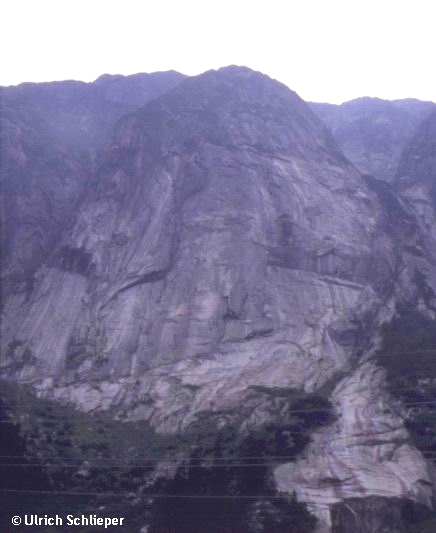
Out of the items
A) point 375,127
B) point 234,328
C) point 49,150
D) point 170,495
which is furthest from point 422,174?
point 170,495

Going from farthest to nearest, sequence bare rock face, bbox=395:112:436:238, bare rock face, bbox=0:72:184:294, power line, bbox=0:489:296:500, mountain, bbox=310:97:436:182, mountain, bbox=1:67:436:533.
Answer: mountain, bbox=310:97:436:182 < bare rock face, bbox=395:112:436:238 < bare rock face, bbox=0:72:184:294 < mountain, bbox=1:67:436:533 < power line, bbox=0:489:296:500

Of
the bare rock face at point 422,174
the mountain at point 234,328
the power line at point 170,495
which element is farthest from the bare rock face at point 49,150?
the bare rock face at point 422,174

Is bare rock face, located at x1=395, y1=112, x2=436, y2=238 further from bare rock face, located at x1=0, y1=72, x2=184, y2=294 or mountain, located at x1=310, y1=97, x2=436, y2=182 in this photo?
bare rock face, located at x1=0, y1=72, x2=184, y2=294

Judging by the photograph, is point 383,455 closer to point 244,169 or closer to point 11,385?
point 11,385

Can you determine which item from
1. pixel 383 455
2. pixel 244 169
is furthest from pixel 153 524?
pixel 244 169

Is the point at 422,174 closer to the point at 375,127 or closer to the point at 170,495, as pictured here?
the point at 375,127

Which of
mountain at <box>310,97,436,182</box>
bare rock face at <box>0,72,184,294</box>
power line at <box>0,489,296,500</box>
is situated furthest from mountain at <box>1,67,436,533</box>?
mountain at <box>310,97,436,182</box>
